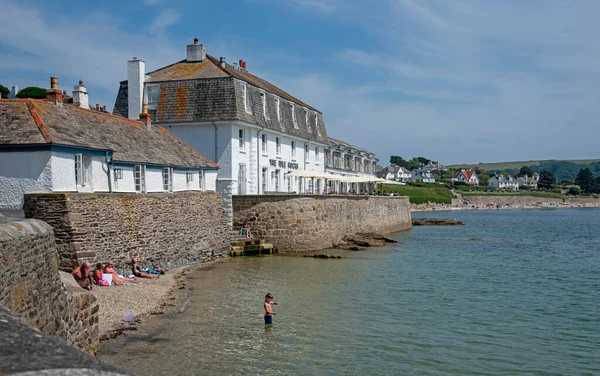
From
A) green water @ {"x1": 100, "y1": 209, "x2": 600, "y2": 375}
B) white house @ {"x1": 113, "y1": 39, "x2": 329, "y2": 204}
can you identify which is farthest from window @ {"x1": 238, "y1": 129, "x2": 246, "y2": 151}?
green water @ {"x1": 100, "y1": 209, "x2": 600, "y2": 375}

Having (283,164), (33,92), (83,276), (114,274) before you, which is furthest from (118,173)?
(33,92)

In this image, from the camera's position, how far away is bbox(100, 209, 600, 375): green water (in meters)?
12.4

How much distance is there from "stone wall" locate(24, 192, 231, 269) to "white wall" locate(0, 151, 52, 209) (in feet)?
1.45

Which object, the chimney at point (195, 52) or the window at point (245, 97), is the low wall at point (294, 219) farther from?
the chimney at point (195, 52)

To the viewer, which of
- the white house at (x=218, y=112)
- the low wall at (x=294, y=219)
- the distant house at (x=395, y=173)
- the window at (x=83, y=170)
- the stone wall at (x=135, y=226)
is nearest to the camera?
the stone wall at (x=135, y=226)

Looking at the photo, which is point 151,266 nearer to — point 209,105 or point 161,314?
point 161,314

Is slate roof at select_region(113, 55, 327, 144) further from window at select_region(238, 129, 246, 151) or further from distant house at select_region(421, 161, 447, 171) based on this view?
distant house at select_region(421, 161, 447, 171)

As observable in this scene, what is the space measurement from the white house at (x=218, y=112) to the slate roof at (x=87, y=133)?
3773 mm

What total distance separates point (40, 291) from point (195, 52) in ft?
94.3

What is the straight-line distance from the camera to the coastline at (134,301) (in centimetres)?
1430

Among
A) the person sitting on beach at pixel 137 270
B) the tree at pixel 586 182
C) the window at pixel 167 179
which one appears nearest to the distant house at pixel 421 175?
the tree at pixel 586 182

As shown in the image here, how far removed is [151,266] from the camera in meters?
22.1

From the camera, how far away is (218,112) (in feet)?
105

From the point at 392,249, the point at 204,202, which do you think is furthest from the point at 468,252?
the point at 204,202
